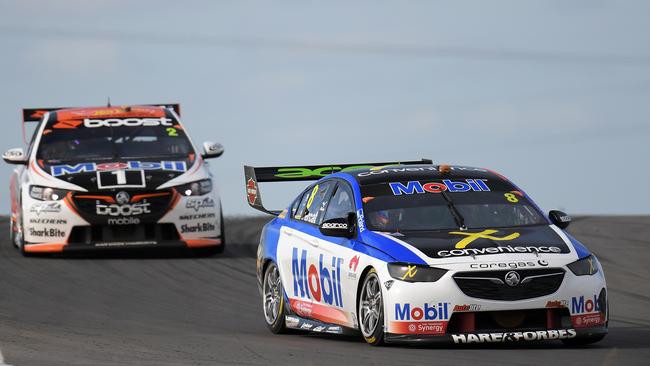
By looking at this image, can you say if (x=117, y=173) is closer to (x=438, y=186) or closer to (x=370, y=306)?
(x=438, y=186)

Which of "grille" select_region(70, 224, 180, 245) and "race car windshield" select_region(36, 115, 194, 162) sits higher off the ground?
"race car windshield" select_region(36, 115, 194, 162)

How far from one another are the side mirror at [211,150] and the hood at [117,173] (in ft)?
2.07

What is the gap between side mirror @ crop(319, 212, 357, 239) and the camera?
35.6ft

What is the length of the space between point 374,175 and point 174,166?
7.31m

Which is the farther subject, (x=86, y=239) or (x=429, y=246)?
(x=86, y=239)

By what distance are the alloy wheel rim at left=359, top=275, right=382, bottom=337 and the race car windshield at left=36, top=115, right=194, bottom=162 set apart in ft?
29.0

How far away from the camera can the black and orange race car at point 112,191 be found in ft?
59.7

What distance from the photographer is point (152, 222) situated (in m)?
18.4

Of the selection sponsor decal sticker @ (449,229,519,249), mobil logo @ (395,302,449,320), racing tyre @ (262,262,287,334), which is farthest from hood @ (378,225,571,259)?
racing tyre @ (262,262,287,334)

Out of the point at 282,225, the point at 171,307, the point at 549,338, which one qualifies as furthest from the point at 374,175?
the point at 171,307

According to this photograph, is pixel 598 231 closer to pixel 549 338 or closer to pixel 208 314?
pixel 208 314

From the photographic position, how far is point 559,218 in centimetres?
1109

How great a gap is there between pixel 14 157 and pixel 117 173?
1471 mm

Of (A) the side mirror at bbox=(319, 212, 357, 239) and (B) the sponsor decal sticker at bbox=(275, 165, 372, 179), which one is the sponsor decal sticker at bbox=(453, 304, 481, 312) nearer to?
(A) the side mirror at bbox=(319, 212, 357, 239)
